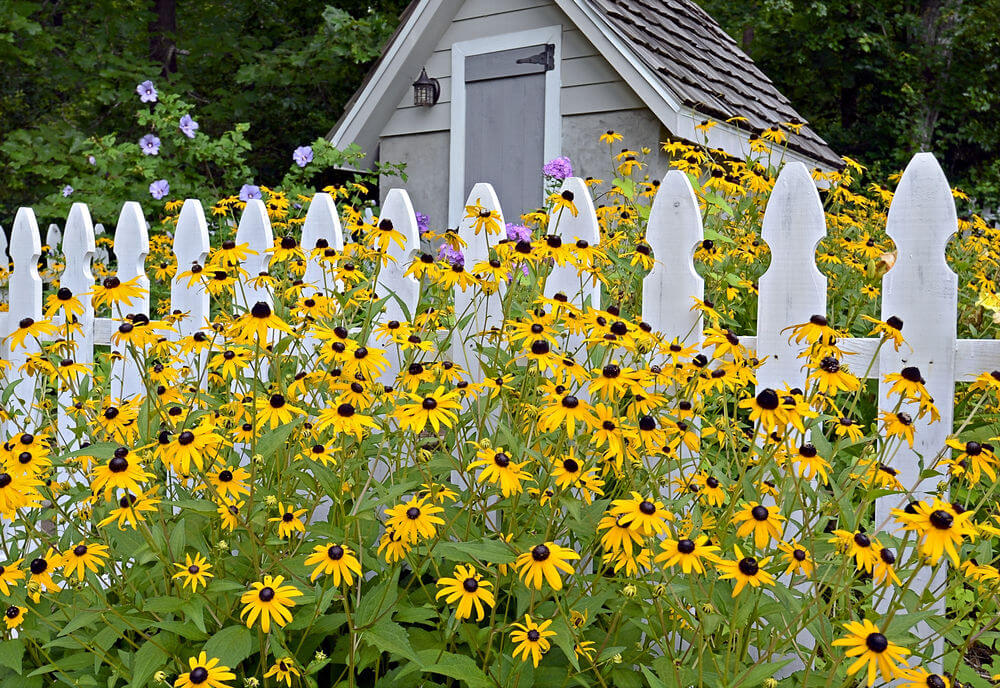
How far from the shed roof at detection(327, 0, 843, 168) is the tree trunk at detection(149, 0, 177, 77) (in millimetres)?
6066

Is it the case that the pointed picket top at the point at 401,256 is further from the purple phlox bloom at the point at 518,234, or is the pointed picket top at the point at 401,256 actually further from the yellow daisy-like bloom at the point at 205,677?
the yellow daisy-like bloom at the point at 205,677

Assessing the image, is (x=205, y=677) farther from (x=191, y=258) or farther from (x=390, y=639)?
(x=191, y=258)

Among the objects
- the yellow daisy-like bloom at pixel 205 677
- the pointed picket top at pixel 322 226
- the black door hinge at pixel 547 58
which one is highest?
the black door hinge at pixel 547 58

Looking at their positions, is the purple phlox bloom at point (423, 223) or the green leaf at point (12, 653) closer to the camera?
the green leaf at point (12, 653)

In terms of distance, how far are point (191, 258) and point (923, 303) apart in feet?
7.43

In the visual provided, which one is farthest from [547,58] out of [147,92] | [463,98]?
[147,92]

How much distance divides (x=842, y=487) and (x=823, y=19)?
12.5 metres

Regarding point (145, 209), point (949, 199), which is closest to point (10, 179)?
point (145, 209)

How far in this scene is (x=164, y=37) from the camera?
37.5ft

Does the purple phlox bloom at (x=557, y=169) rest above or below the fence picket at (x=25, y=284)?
above

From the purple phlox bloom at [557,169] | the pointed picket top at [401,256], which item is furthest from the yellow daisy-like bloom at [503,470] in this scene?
the purple phlox bloom at [557,169]

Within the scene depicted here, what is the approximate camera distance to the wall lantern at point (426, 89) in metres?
6.52

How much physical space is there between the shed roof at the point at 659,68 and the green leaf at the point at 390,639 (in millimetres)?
4029

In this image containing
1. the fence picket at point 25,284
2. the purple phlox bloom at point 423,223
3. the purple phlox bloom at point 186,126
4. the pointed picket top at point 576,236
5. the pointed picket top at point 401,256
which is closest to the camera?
the pointed picket top at point 576,236
